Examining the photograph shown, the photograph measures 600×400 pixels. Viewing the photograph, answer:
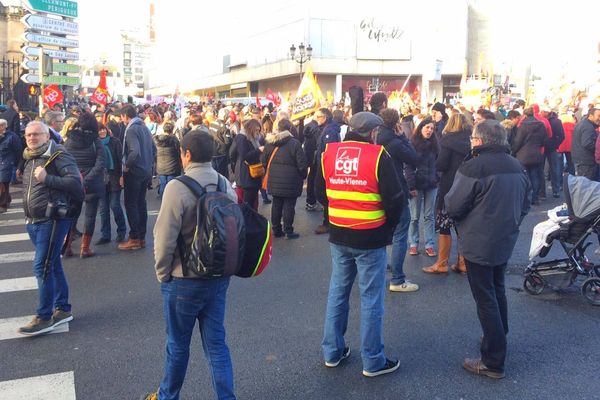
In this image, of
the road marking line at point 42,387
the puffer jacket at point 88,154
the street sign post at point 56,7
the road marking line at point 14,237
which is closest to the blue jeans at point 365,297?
the road marking line at point 42,387

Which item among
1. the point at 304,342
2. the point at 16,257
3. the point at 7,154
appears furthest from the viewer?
the point at 7,154

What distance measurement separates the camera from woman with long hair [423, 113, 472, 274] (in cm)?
658

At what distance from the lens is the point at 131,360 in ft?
15.0

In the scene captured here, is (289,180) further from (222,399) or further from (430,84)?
(430,84)

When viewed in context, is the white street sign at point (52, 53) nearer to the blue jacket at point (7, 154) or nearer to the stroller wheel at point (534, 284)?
the blue jacket at point (7, 154)

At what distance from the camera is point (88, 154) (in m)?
7.58

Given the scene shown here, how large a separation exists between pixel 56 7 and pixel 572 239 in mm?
19026

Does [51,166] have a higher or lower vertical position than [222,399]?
higher

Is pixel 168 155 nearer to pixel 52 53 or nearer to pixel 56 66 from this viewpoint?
pixel 52 53

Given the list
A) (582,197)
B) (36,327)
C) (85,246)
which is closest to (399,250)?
(582,197)

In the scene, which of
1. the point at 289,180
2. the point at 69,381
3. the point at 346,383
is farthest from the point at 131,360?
the point at 289,180

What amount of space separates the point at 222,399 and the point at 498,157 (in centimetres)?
258

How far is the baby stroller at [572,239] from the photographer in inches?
230

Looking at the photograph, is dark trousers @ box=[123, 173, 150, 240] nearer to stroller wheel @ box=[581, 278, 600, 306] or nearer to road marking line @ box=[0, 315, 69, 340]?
road marking line @ box=[0, 315, 69, 340]
